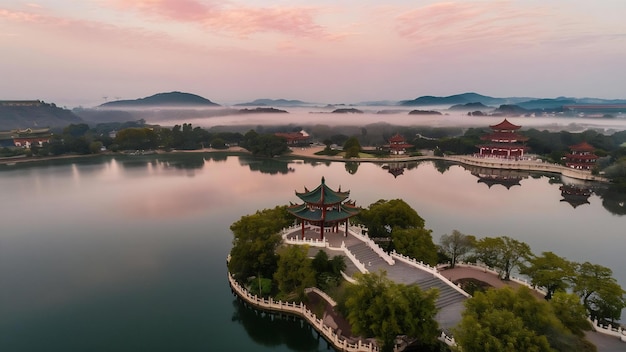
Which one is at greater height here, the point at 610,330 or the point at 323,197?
the point at 323,197

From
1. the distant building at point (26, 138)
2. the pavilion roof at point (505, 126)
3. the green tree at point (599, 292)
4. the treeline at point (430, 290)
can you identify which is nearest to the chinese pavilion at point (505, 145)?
the pavilion roof at point (505, 126)

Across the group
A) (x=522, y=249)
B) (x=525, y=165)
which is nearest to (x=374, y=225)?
(x=522, y=249)

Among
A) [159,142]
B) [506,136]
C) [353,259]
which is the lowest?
[353,259]

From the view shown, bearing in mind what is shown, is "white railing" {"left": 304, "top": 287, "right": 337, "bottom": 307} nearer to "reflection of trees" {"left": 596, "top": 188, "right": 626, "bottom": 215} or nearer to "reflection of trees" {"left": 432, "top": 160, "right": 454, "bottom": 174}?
"reflection of trees" {"left": 596, "top": 188, "right": 626, "bottom": 215}

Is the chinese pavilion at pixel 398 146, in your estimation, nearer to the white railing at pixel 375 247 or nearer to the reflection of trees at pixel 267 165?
the reflection of trees at pixel 267 165

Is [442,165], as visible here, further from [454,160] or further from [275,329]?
[275,329]

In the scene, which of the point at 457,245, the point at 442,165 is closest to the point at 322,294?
the point at 457,245

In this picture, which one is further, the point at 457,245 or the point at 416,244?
the point at 457,245

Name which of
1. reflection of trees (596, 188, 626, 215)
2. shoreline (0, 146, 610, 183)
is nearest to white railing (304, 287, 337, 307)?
reflection of trees (596, 188, 626, 215)
